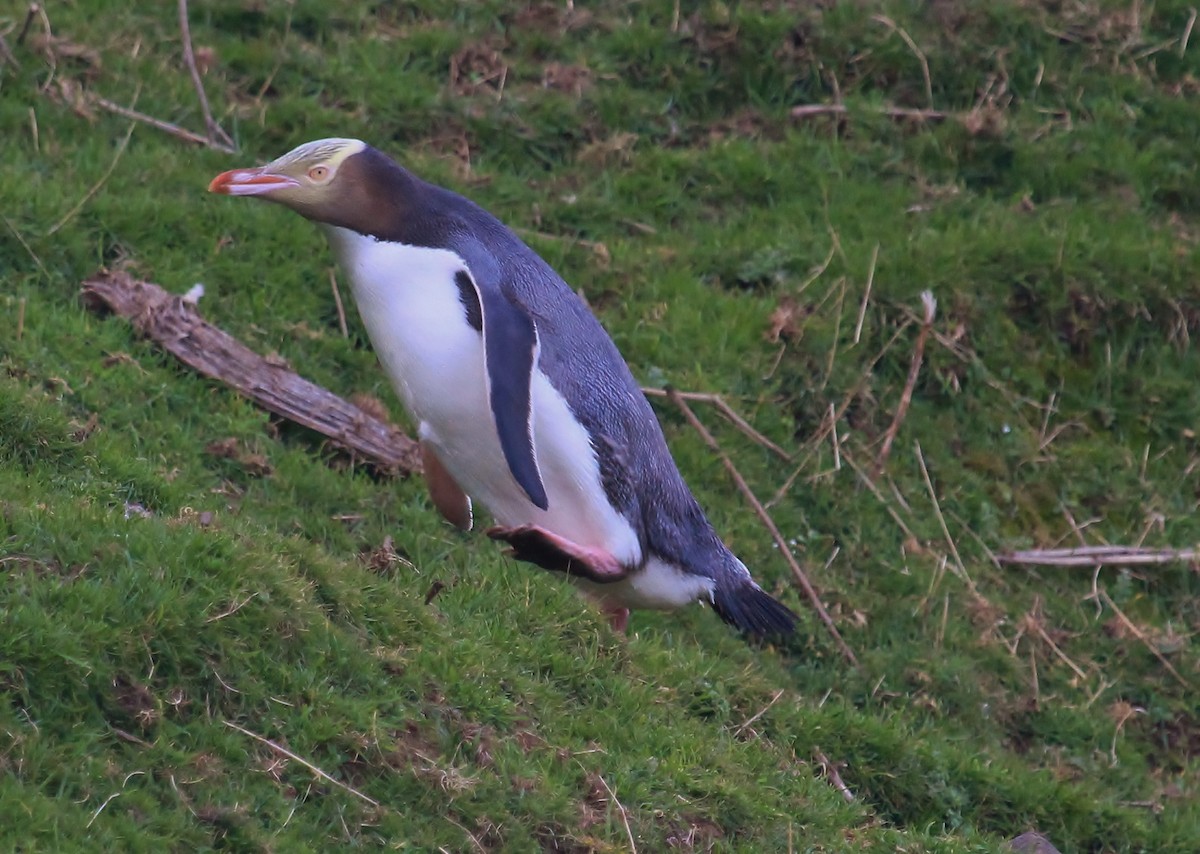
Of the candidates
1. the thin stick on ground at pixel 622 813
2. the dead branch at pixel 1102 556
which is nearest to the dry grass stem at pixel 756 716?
the thin stick on ground at pixel 622 813

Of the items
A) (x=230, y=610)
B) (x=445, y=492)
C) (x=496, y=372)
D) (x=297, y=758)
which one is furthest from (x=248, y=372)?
(x=297, y=758)

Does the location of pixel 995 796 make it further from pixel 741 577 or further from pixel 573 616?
pixel 573 616

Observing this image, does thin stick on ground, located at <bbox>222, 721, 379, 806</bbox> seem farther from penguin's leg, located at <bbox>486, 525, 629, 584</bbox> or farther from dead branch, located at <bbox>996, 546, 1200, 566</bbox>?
dead branch, located at <bbox>996, 546, 1200, 566</bbox>

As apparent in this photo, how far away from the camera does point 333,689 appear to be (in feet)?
15.5

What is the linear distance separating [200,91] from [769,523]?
11.4 ft

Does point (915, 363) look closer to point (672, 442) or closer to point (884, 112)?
point (672, 442)

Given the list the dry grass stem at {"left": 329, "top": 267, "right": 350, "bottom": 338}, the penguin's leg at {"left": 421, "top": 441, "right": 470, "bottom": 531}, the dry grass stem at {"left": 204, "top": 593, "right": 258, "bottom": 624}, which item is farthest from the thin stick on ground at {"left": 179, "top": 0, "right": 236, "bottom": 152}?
the dry grass stem at {"left": 204, "top": 593, "right": 258, "bottom": 624}

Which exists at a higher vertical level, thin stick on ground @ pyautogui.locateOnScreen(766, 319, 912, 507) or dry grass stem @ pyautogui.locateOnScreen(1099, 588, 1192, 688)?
thin stick on ground @ pyautogui.locateOnScreen(766, 319, 912, 507)

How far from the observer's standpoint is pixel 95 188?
7.30 meters

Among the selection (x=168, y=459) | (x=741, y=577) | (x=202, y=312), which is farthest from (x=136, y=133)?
(x=741, y=577)

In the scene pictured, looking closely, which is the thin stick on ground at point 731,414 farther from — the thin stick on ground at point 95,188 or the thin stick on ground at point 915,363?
the thin stick on ground at point 95,188

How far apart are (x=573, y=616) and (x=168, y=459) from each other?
62.4 inches

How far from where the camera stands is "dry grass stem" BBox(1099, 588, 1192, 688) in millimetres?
7453

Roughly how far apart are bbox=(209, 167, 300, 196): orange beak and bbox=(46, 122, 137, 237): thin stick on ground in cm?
190
